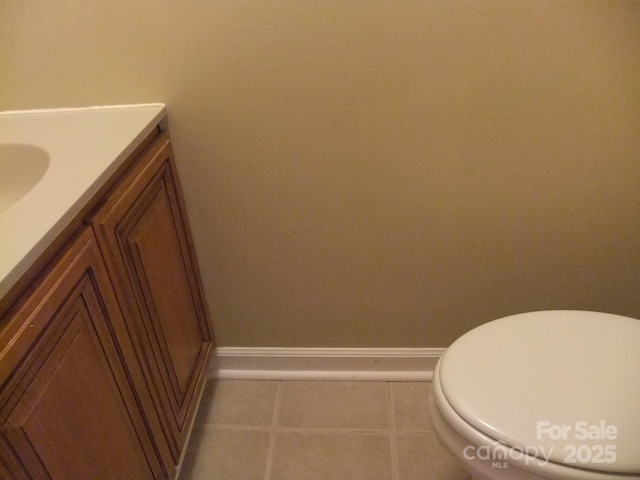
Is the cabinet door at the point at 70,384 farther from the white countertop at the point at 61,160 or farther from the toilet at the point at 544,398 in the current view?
Result: the toilet at the point at 544,398

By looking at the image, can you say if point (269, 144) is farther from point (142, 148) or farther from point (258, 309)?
point (258, 309)

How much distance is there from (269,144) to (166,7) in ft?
1.14

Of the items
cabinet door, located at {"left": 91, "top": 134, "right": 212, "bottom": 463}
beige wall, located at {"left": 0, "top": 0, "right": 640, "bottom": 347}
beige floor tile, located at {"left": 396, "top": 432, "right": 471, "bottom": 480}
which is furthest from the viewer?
beige floor tile, located at {"left": 396, "top": 432, "right": 471, "bottom": 480}

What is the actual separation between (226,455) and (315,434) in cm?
24

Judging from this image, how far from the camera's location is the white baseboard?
1.46 metres

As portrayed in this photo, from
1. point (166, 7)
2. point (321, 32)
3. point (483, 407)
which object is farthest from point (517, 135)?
point (166, 7)

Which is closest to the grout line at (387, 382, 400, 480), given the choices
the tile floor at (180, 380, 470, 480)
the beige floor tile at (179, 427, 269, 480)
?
the tile floor at (180, 380, 470, 480)

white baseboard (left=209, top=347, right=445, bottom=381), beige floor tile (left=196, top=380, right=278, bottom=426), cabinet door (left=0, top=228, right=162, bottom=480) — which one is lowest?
beige floor tile (left=196, top=380, right=278, bottom=426)

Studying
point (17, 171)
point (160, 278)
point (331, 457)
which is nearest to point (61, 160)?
point (17, 171)

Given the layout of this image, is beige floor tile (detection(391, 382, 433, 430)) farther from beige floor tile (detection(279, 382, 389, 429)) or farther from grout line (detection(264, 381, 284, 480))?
grout line (detection(264, 381, 284, 480))

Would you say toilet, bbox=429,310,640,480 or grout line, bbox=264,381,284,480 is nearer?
toilet, bbox=429,310,640,480

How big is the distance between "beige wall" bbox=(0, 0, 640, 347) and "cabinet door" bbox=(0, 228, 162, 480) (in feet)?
1.52

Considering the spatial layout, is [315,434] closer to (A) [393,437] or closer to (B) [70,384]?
(A) [393,437]

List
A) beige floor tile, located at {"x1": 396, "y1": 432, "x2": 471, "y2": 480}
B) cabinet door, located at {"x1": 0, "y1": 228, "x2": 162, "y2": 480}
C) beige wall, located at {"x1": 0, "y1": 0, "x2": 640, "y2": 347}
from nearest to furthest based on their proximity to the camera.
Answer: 1. cabinet door, located at {"x1": 0, "y1": 228, "x2": 162, "y2": 480}
2. beige wall, located at {"x1": 0, "y1": 0, "x2": 640, "y2": 347}
3. beige floor tile, located at {"x1": 396, "y1": 432, "x2": 471, "y2": 480}
